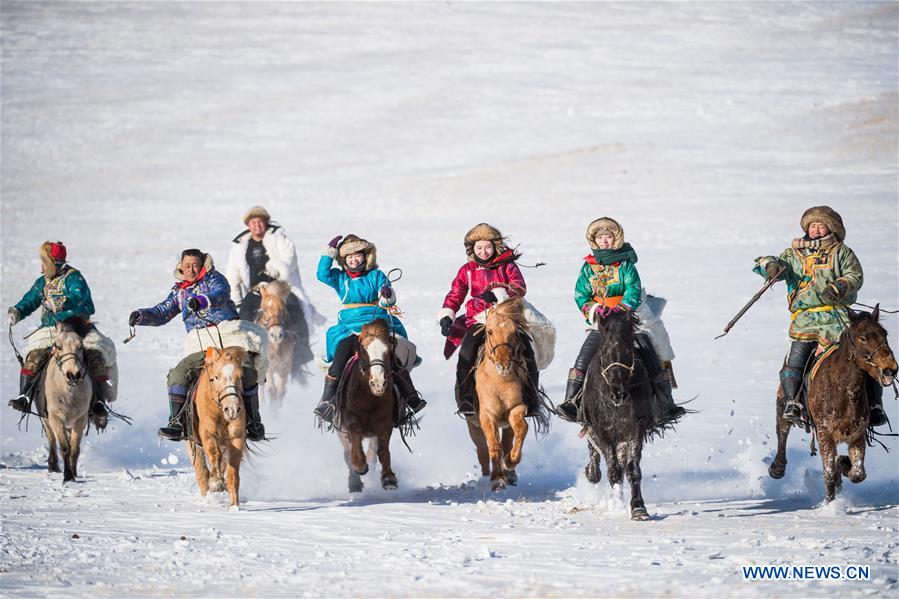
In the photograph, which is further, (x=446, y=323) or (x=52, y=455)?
(x=52, y=455)

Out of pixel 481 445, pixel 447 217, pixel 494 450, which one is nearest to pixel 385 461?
pixel 494 450

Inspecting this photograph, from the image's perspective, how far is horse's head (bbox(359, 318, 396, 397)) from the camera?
1068cm

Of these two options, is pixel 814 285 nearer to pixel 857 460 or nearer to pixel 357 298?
pixel 857 460

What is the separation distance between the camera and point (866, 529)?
917 cm

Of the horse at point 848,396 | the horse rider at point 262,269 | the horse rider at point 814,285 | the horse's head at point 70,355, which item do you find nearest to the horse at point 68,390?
the horse's head at point 70,355

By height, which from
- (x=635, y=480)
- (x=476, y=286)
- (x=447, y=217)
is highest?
(x=447, y=217)

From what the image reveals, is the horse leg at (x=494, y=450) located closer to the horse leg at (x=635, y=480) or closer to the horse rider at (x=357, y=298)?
the horse rider at (x=357, y=298)

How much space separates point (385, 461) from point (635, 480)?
234cm

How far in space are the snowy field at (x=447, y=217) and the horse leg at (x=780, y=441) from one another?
→ 0.25 m

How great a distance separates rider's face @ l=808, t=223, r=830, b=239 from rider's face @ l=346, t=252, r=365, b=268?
12.6 ft

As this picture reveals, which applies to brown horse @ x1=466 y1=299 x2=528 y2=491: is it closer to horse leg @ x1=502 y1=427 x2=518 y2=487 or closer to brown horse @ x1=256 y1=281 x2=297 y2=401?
horse leg @ x1=502 y1=427 x2=518 y2=487

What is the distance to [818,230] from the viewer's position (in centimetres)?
1072

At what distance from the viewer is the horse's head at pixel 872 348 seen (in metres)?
9.58

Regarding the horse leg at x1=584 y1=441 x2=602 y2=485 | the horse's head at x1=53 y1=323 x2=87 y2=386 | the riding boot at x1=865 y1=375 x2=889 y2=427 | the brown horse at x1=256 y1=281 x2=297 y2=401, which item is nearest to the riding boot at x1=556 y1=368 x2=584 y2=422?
the horse leg at x1=584 y1=441 x2=602 y2=485
